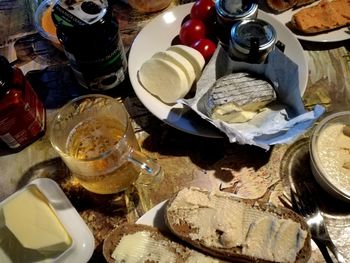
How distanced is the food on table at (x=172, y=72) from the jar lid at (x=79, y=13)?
0.62ft

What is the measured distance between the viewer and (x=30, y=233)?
2.59 ft

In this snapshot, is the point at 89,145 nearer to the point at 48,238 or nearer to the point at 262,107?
the point at 48,238

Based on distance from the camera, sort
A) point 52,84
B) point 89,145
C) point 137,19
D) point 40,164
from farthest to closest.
A: point 137,19
point 52,84
point 40,164
point 89,145

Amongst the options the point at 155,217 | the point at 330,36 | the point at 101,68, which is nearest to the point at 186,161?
the point at 155,217

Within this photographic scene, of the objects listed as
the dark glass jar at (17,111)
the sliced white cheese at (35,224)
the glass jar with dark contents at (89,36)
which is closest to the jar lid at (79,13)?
the glass jar with dark contents at (89,36)

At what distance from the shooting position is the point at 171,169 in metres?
0.96

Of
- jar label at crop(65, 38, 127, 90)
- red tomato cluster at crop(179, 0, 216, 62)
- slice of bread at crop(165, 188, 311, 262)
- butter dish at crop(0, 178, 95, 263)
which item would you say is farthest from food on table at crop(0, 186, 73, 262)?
red tomato cluster at crop(179, 0, 216, 62)

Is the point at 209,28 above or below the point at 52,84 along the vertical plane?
above

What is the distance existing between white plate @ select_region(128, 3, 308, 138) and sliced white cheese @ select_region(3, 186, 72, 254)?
33cm

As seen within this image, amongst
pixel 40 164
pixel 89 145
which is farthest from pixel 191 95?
pixel 40 164

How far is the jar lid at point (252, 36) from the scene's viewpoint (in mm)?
957

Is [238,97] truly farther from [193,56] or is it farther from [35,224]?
[35,224]

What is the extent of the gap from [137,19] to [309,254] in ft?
2.69

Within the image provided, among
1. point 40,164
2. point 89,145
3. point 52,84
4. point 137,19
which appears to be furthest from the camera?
point 137,19
